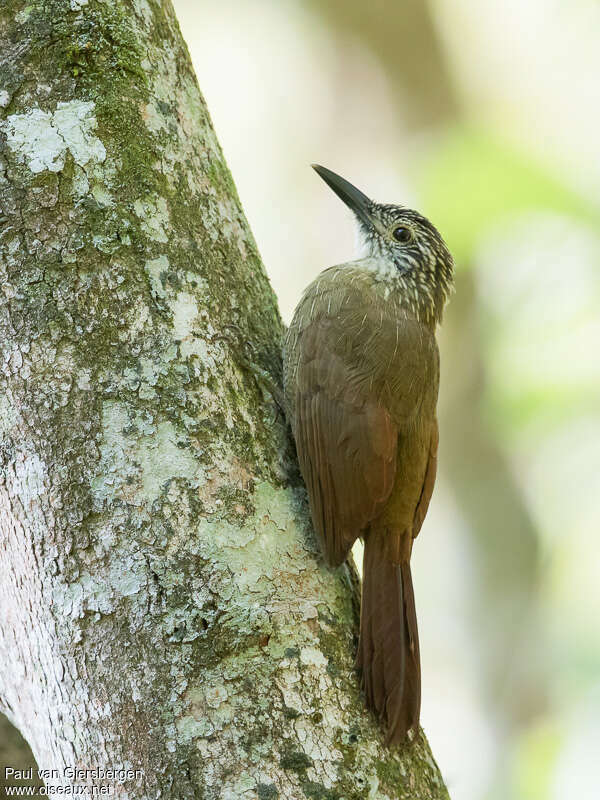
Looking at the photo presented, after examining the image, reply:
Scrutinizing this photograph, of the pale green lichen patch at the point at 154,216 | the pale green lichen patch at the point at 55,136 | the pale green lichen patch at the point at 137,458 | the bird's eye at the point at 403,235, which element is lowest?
the pale green lichen patch at the point at 137,458

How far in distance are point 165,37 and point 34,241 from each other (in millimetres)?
793

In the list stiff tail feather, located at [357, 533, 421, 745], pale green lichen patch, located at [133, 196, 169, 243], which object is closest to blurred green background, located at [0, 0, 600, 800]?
stiff tail feather, located at [357, 533, 421, 745]

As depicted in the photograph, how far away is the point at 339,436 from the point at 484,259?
2.22 metres

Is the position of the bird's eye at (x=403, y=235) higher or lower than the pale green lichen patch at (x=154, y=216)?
higher

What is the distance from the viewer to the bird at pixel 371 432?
2311mm

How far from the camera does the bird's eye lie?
3486 millimetres

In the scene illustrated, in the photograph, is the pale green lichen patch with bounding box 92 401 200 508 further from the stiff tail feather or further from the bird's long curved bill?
the bird's long curved bill

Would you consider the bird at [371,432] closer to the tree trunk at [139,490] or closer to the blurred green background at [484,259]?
the tree trunk at [139,490]

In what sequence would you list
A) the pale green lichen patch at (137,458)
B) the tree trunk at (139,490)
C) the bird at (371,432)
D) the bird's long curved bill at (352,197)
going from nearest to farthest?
the tree trunk at (139,490), the pale green lichen patch at (137,458), the bird at (371,432), the bird's long curved bill at (352,197)

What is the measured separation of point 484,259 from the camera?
457cm

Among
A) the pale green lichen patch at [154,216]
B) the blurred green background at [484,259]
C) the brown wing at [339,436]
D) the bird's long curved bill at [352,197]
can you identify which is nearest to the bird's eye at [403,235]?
the bird's long curved bill at [352,197]

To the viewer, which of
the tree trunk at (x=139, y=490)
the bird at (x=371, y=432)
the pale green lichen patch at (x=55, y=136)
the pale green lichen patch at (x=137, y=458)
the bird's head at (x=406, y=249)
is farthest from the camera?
the bird's head at (x=406, y=249)

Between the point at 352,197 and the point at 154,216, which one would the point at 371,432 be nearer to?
the point at 154,216

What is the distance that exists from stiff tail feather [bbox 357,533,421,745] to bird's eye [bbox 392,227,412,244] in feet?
4.31
